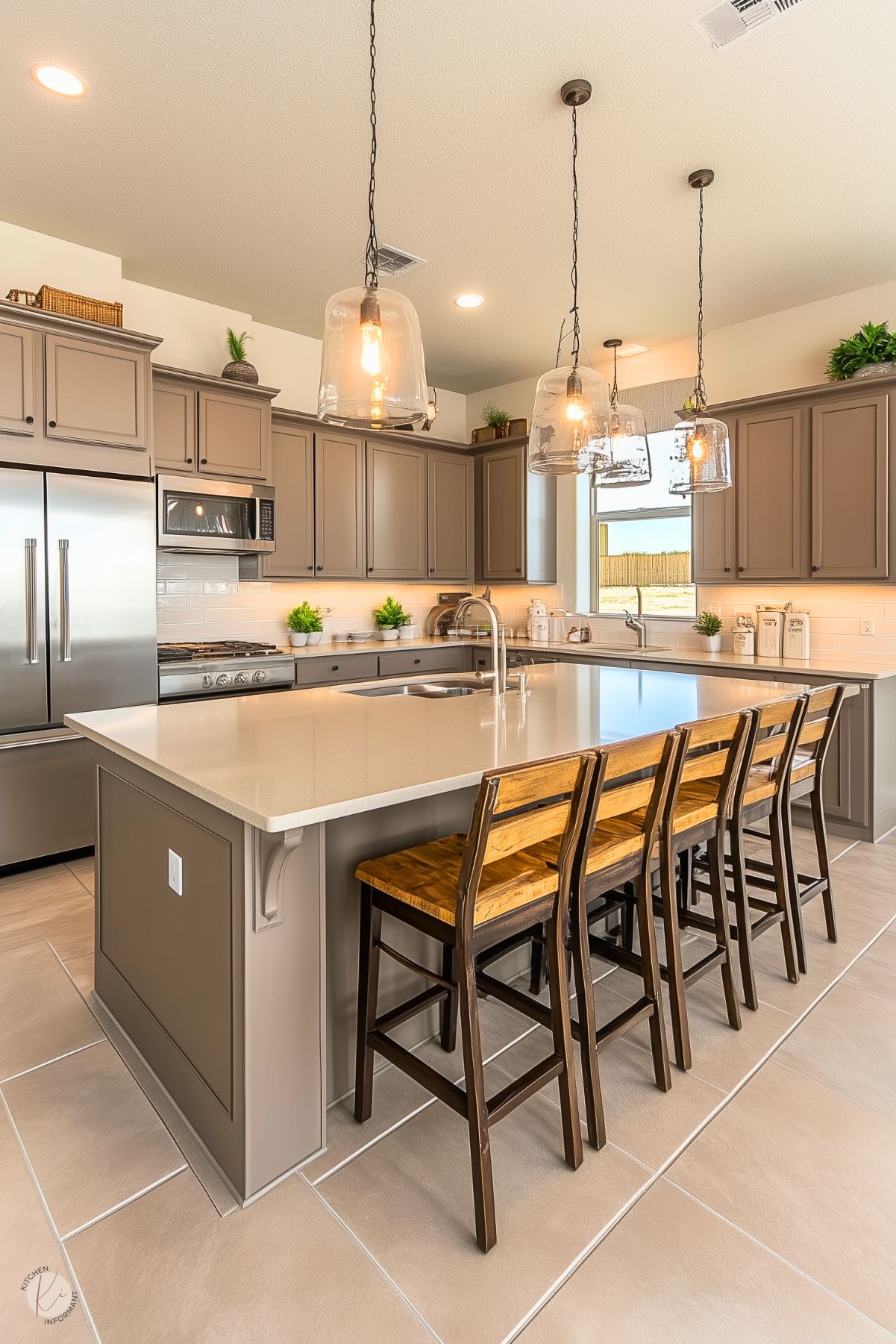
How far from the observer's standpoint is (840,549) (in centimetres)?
425

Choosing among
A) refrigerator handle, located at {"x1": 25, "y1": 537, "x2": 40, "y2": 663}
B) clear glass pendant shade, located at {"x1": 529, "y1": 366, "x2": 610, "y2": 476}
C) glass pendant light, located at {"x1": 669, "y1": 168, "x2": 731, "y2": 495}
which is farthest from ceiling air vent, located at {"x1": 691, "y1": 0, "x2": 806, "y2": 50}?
refrigerator handle, located at {"x1": 25, "y1": 537, "x2": 40, "y2": 663}

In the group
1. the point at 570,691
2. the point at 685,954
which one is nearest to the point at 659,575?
the point at 570,691

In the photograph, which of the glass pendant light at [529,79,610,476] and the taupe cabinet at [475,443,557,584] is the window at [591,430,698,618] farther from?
the glass pendant light at [529,79,610,476]

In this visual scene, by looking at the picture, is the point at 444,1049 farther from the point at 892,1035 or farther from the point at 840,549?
the point at 840,549

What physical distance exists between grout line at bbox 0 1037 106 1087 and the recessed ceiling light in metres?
3.29

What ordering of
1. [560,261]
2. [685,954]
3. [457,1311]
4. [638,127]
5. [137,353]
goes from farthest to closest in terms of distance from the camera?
[560,261], [137,353], [638,127], [685,954], [457,1311]

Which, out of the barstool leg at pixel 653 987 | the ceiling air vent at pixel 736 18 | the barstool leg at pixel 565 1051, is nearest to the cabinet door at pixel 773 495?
the ceiling air vent at pixel 736 18

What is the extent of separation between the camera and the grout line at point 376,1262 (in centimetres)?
131

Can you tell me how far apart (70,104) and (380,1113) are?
143 inches

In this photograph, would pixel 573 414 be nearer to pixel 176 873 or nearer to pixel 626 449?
pixel 626 449

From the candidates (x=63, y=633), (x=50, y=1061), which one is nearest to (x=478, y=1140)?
(x=50, y=1061)

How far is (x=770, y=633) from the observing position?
4617 mm

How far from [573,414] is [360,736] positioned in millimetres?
1374

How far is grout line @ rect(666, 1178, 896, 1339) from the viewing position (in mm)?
1341
